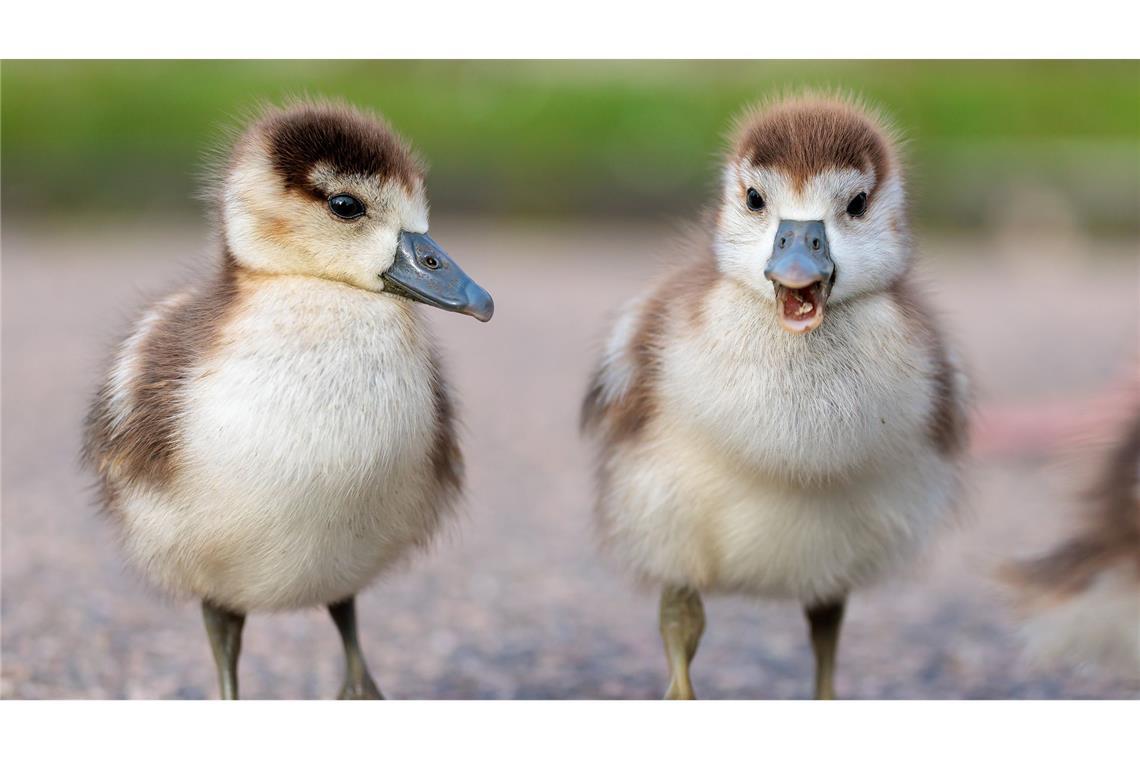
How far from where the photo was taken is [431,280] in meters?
2.99

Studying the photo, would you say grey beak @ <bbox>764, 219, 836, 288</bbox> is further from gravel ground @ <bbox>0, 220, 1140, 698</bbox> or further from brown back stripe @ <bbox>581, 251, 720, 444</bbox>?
gravel ground @ <bbox>0, 220, 1140, 698</bbox>

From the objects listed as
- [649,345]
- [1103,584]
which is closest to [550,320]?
[1103,584]

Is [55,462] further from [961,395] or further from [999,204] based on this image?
[999,204]

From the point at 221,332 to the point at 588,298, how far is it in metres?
8.68

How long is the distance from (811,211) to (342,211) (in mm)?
994

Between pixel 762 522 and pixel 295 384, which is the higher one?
pixel 295 384

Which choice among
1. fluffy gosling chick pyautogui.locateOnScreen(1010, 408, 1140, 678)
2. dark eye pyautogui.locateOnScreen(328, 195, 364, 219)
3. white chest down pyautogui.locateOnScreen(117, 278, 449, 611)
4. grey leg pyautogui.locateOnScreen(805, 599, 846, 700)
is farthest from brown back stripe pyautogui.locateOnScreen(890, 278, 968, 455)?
dark eye pyautogui.locateOnScreen(328, 195, 364, 219)

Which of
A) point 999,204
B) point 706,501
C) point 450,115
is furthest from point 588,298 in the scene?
point 706,501

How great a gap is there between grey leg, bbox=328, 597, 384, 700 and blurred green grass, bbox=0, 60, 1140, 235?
835 cm

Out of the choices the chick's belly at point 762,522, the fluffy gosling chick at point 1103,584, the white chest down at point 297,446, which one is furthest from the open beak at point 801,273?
the fluffy gosling chick at point 1103,584

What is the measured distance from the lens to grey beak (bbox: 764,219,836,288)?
2.89 meters

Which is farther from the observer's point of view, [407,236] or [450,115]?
[450,115]

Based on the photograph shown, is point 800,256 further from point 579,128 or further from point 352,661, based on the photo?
point 579,128

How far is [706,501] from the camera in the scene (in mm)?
3344
